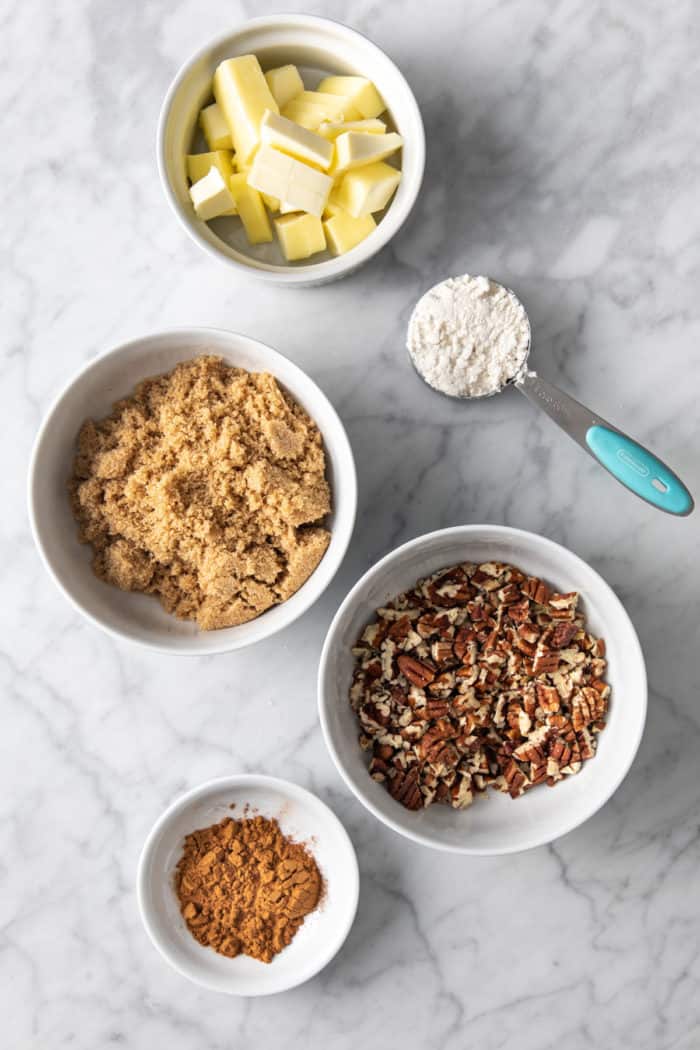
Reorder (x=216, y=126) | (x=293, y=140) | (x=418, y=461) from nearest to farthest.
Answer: (x=293, y=140), (x=216, y=126), (x=418, y=461)

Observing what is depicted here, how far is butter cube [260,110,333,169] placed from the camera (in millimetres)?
1324

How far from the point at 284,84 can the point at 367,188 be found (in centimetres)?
24

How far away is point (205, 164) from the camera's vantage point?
1.42m

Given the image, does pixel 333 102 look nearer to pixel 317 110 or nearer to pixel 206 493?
pixel 317 110

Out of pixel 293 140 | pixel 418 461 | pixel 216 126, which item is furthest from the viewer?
pixel 418 461

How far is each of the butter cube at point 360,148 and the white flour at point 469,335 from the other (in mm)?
220

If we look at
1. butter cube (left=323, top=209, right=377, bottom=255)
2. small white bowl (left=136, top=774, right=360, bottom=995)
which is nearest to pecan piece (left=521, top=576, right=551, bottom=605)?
small white bowl (left=136, top=774, right=360, bottom=995)

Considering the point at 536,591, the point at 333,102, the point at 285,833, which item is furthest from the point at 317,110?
the point at 285,833

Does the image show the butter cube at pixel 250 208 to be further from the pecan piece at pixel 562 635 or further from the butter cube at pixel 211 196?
the pecan piece at pixel 562 635

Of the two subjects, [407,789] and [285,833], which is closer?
[407,789]

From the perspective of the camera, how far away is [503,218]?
1.52m

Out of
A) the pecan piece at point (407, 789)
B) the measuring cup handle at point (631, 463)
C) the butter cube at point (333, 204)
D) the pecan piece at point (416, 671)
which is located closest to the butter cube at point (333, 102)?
the butter cube at point (333, 204)

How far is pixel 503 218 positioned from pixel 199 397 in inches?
23.8

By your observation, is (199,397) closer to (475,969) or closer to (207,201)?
(207,201)
